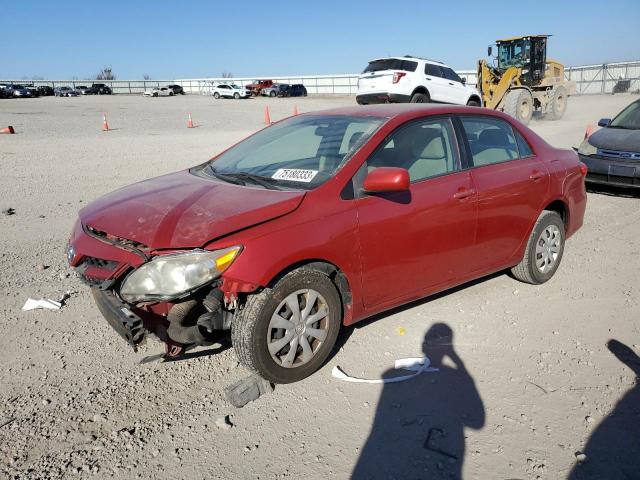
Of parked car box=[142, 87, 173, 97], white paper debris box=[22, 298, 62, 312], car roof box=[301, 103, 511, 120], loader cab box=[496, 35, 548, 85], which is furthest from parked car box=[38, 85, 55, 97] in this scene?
car roof box=[301, 103, 511, 120]

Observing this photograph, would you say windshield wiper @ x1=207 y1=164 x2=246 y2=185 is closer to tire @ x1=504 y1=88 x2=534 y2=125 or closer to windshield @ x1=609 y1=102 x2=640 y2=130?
windshield @ x1=609 y1=102 x2=640 y2=130

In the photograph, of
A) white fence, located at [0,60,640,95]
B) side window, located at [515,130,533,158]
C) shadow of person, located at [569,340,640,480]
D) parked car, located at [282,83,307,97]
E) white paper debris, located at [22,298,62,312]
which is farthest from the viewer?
parked car, located at [282,83,307,97]

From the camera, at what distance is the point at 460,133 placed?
412 centimetres

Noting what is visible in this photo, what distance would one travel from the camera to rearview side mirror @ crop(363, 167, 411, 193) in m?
3.24

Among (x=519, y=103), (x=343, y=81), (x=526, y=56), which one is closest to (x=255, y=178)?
(x=519, y=103)

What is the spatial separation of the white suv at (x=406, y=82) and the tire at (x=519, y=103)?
6.18ft

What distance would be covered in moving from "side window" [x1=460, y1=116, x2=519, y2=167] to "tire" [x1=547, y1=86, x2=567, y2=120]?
63.1ft

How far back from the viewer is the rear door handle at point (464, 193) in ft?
12.7

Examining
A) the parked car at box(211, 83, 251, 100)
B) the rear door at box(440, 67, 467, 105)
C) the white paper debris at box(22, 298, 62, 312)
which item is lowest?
the white paper debris at box(22, 298, 62, 312)

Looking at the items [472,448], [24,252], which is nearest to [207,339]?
[472,448]

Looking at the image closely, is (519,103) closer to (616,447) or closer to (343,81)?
(616,447)

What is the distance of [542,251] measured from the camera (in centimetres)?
478

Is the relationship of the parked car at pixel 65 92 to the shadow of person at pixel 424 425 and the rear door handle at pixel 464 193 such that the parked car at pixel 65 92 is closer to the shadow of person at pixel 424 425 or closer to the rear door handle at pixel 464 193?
the rear door handle at pixel 464 193

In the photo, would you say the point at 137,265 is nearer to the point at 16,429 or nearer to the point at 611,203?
the point at 16,429
